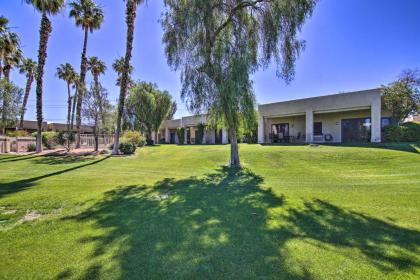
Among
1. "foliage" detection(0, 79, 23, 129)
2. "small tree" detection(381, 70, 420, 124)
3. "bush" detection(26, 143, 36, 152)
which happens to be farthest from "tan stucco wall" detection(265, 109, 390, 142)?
"foliage" detection(0, 79, 23, 129)

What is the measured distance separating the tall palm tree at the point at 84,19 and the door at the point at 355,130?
21576mm

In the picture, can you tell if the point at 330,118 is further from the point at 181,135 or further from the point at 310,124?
the point at 181,135

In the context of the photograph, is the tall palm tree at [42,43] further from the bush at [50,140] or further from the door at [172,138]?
the door at [172,138]

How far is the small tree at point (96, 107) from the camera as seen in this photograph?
20.6 meters

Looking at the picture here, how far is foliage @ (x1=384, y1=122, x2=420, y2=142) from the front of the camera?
15188 millimetres

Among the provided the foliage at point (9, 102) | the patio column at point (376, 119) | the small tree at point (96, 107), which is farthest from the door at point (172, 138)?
the patio column at point (376, 119)

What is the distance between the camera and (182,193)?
6750 millimetres

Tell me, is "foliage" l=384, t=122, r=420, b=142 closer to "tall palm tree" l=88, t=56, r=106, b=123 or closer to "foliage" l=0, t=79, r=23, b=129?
"foliage" l=0, t=79, r=23, b=129

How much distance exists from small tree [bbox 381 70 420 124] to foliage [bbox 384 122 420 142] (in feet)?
3.60

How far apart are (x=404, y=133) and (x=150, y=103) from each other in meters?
23.7

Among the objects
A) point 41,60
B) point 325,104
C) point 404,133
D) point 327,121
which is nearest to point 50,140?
point 41,60

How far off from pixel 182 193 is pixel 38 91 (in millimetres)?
16229

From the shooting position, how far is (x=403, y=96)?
52.9 feet

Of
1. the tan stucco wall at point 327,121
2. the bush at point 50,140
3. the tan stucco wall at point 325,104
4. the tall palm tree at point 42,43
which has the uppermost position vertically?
the tall palm tree at point 42,43
